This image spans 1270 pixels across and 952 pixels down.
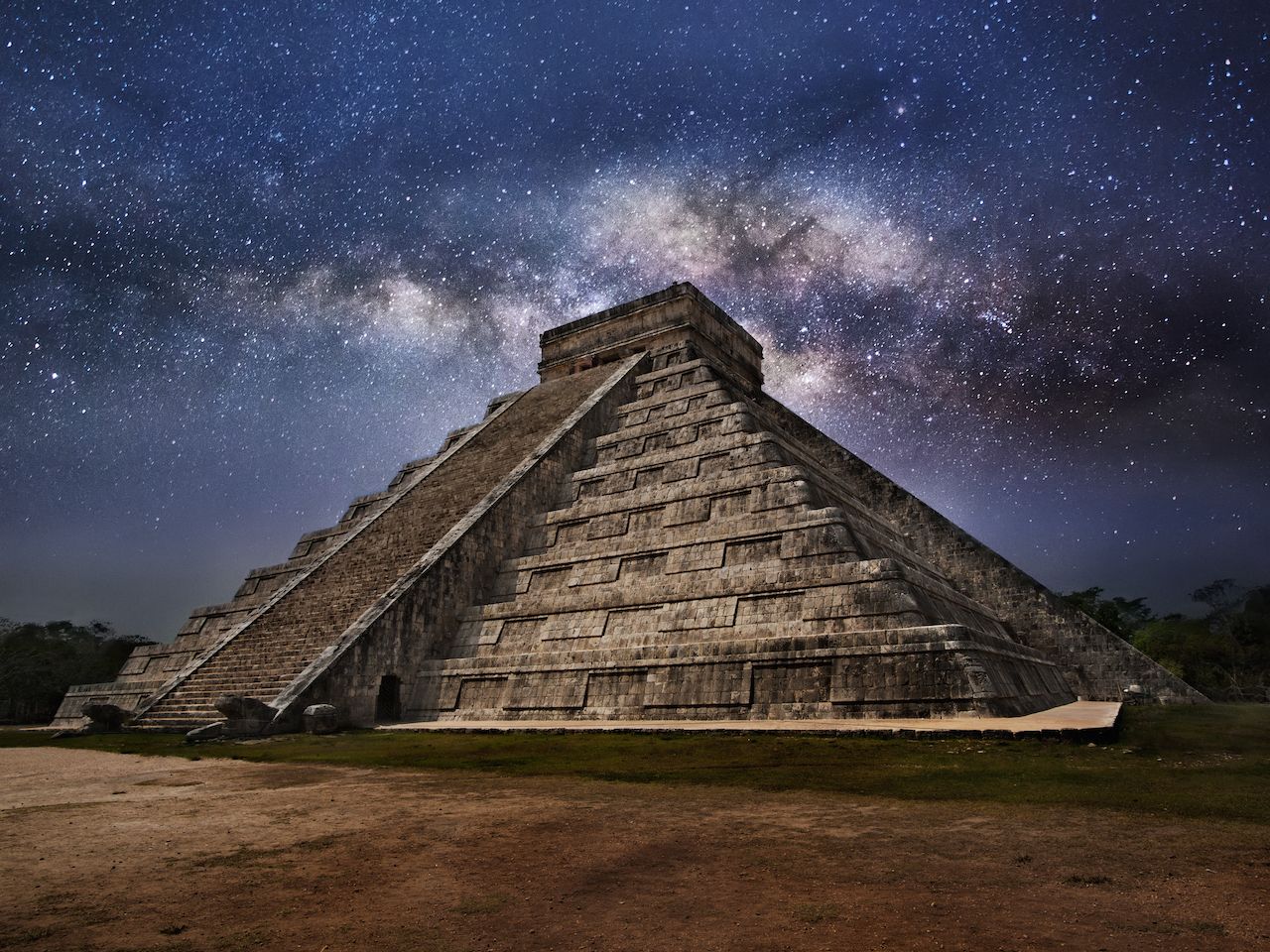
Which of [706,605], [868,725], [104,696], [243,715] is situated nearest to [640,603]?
[706,605]

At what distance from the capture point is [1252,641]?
1452 inches

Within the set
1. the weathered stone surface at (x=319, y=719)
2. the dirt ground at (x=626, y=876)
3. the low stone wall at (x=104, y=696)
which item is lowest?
the low stone wall at (x=104, y=696)

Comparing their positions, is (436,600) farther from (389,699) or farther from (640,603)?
(640,603)

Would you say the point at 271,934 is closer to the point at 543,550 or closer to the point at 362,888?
the point at 362,888

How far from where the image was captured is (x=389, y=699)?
13.9m

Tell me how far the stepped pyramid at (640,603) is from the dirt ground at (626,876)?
503 centimetres

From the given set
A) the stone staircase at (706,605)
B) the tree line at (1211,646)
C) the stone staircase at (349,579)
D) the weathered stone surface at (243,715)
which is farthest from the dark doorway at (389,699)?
the tree line at (1211,646)

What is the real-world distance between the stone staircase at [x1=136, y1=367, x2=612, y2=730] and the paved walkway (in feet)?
11.6

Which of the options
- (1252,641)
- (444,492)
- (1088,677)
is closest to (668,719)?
(444,492)

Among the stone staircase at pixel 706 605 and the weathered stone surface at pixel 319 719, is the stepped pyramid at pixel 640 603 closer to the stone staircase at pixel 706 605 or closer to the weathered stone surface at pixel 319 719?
the stone staircase at pixel 706 605

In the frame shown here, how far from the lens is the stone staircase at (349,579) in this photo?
14141mm

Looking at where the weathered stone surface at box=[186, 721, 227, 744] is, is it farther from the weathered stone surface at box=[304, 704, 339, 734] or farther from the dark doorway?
the dark doorway

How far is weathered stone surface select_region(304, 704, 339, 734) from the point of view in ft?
39.7

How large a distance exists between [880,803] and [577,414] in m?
14.8
